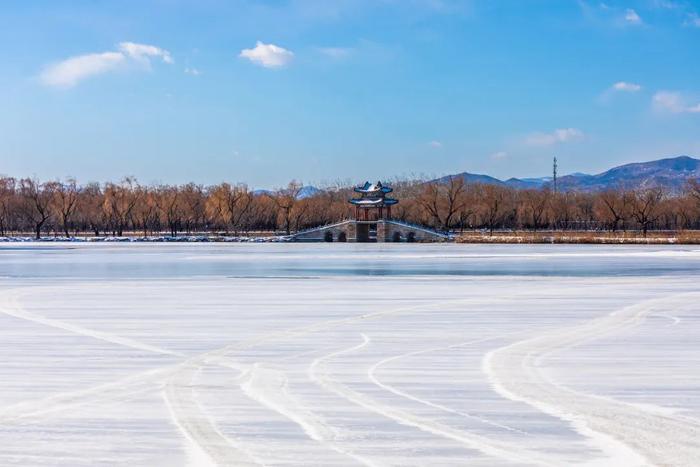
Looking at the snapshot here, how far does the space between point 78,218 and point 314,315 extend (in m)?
81.6

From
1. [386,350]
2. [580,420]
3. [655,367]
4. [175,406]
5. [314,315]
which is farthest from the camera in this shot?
[314,315]

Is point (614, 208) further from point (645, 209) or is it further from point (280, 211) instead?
point (280, 211)

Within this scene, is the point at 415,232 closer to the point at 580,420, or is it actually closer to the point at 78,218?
the point at 78,218

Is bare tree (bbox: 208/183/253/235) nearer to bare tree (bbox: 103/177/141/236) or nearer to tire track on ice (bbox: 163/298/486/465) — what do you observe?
bare tree (bbox: 103/177/141/236)

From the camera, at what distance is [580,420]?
232 inches

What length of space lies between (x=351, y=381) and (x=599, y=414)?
2.19 m

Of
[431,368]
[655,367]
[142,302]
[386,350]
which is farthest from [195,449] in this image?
[142,302]

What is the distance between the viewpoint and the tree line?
81.8 metres

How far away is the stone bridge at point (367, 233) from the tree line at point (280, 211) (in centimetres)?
1289

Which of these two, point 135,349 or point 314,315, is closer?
point 135,349

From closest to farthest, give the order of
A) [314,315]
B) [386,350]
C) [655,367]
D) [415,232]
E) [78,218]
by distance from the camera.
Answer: [655,367], [386,350], [314,315], [415,232], [78,218]

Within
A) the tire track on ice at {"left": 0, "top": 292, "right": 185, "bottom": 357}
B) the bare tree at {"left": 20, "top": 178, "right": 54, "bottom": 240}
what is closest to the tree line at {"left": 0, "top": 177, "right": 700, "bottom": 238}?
the bare tree at {"left": 20, "top": 178, "right": 54, "bottom": 240}

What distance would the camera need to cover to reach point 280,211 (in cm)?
8469

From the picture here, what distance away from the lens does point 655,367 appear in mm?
7887
